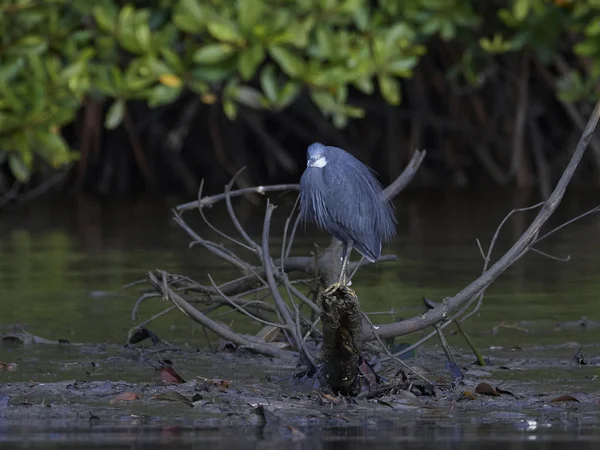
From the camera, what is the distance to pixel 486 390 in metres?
4.42

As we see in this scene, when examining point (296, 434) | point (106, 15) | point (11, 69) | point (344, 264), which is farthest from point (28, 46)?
point (296, 434)

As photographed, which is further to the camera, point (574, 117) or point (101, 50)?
point (574, 117)

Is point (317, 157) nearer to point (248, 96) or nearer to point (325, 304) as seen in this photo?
point (325, 304)

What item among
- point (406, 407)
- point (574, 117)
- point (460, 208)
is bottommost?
point (406, 407)

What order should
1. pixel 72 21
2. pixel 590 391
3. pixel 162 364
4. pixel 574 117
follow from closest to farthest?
pixel 590 391
pixel 162 364
pixel 72 21
pixel 574 117

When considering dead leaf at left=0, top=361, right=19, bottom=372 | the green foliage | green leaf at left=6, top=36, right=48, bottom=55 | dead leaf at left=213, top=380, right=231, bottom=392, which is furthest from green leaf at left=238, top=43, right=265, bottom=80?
dead leaf at left=213, top=380, right=231, bottom=392

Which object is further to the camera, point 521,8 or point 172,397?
point 521,8

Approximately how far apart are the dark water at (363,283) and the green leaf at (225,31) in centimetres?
137

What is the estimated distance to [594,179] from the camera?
13922 millimetres

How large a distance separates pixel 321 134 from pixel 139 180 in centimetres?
217

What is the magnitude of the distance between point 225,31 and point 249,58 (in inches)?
10.0

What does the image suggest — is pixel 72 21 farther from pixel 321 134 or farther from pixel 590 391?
pixel 590 391

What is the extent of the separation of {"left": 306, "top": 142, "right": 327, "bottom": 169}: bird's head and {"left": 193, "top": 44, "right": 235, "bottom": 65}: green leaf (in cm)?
440

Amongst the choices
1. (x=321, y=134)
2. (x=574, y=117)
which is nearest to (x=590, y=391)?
(x=574, y=117)
